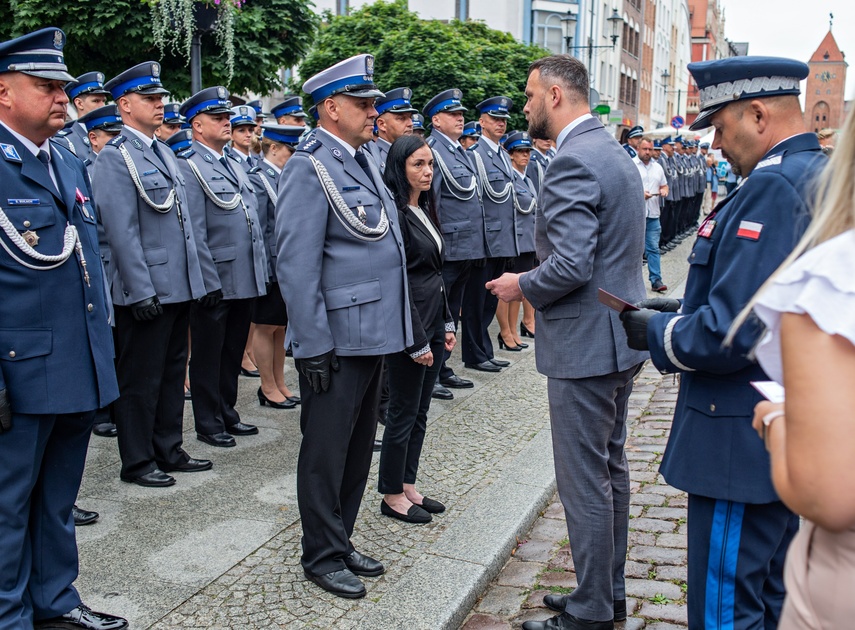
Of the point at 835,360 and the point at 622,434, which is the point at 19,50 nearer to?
the point at 622,434

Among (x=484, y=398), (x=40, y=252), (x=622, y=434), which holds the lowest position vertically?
(x=484, y=398)

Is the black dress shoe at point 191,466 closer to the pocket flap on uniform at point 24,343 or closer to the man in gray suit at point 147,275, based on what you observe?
the man in gray suit at point 147,275

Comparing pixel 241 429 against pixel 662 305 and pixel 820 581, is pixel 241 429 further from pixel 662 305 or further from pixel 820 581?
pixel 820 581

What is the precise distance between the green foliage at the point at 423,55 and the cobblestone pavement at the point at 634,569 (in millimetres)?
11750

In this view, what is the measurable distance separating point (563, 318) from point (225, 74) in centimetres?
864

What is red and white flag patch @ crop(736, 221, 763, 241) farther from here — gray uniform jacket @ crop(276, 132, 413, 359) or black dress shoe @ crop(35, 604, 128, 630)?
black dress shoe @ crop(35, 604, 128, 630)

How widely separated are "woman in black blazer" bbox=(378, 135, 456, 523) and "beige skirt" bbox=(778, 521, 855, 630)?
2982 millimetres

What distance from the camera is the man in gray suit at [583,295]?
3.54m

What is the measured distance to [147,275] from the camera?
5.24 metres

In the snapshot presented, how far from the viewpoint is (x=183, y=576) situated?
4035 millimetres

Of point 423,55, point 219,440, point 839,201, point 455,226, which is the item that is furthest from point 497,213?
point 423,55

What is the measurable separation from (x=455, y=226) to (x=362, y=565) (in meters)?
4.73

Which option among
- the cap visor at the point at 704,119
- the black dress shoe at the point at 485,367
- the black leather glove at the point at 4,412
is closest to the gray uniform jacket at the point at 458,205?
the black dress shoe at the point at 485,367

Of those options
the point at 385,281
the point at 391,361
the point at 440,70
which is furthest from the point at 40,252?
the point at 440,70
